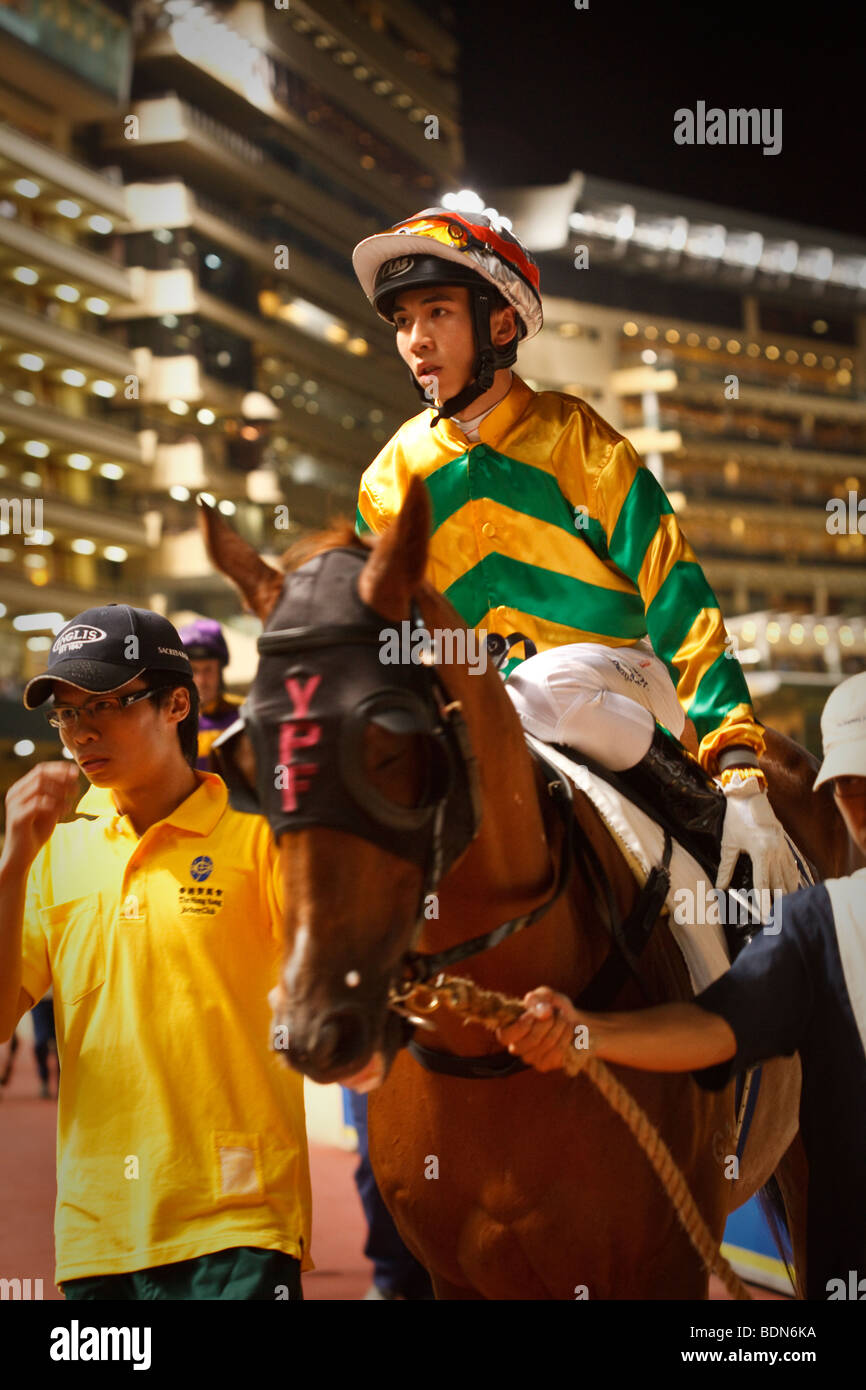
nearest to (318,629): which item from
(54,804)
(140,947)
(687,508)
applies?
(54,804)

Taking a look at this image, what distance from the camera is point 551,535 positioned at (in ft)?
9.31

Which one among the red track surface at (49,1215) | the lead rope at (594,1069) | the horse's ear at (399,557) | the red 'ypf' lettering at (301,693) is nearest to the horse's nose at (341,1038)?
the lead rope at (594,1069)

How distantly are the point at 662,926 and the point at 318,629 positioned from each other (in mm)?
999

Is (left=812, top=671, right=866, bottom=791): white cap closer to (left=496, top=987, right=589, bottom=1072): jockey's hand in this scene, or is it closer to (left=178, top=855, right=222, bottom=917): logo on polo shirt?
(left=496, top=987, right=589, bottom=1072): jockey's hand

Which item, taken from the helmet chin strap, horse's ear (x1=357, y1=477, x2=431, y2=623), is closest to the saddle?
the helmet chin strap

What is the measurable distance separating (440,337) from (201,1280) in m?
1.74

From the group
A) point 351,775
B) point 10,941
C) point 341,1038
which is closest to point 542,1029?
point 341,1038

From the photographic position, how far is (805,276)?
4816cm

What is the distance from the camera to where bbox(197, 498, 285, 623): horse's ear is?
187 centimetres

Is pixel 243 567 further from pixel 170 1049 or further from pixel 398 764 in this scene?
pixel 170 1049

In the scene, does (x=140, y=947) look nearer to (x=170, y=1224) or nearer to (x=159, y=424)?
(x=170, y=1224)

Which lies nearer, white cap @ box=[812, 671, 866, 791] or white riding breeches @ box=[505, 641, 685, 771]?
white cap @ box=[812, 671, 866, 791]

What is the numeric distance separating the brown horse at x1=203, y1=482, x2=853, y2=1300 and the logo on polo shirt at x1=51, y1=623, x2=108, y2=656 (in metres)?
0.69

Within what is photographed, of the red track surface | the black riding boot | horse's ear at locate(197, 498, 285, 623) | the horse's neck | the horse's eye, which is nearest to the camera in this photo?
the horse's eye
